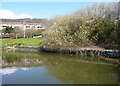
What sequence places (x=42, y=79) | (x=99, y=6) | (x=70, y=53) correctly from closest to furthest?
(x=42, y=79), (x=70, y=53), (x=99, y=6)

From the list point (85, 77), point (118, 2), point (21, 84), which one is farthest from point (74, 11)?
point (21, 84)

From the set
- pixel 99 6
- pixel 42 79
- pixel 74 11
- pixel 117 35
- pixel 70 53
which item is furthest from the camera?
pixel 99 6

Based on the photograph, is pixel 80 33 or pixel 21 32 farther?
pixel 21 32

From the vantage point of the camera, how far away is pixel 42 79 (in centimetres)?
835

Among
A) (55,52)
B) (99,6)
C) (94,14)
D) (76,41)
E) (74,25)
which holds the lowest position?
(55,52)

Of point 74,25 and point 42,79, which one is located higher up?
point 74,25

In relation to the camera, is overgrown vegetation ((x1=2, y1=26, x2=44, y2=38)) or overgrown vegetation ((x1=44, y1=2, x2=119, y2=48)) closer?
overgrown vegetation ((x1=44, y1=2, x2=119, y2=48))

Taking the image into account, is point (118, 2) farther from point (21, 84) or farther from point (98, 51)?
point (21, 84)

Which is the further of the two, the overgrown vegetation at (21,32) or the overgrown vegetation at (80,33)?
the overgrown vegetation at (21,32)

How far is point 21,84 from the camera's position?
24.7ft

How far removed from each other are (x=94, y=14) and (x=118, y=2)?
14.3ft

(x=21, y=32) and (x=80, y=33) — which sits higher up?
(x=80, y=33)

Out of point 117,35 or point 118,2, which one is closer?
point 117,35

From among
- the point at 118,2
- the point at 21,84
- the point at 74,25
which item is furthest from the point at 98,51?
the point at 21,84
